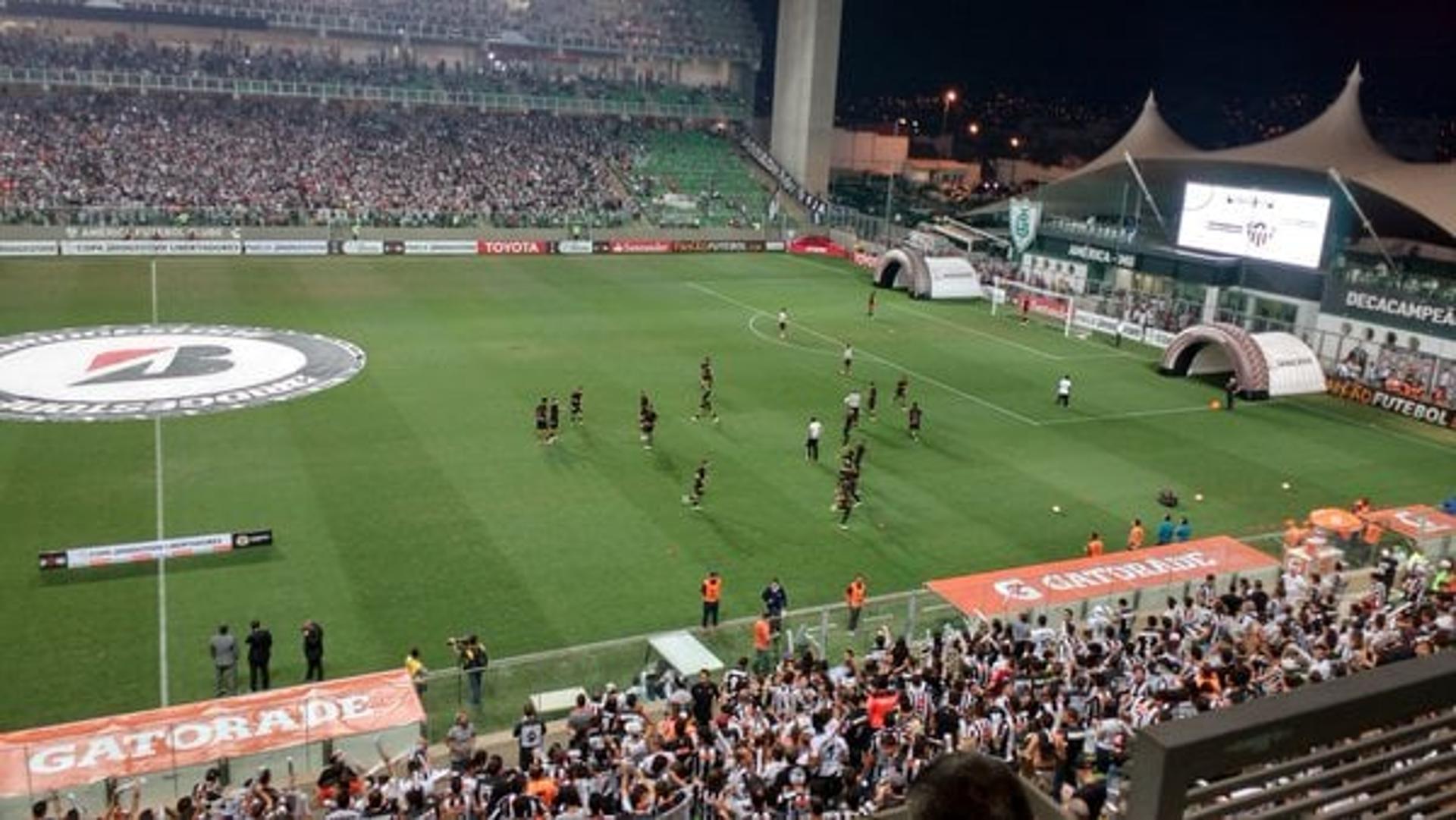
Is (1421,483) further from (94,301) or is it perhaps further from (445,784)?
(94,301)

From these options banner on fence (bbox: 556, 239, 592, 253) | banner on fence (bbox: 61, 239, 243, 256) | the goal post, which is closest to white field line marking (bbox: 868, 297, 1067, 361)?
the goal post

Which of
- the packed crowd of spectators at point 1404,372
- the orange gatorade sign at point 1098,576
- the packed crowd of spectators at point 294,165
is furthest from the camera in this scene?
the packed crowd of spectators at point 294,165

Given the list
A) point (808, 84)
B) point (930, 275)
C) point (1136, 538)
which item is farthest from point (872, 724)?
point (808, 84)

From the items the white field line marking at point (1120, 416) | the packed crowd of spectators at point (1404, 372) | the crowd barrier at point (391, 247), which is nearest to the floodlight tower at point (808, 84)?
the crowd barrier at point (391, 247)

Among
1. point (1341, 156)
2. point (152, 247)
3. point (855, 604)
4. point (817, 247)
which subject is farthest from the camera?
point (817, 247)

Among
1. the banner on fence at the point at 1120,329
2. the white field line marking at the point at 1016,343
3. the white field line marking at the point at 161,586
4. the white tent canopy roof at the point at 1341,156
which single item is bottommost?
the white field line marking at the point at 161,586

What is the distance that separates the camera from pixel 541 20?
94688mm

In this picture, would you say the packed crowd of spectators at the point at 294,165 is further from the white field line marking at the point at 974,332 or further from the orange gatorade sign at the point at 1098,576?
the orange gatorade sign at the point at 1098,576

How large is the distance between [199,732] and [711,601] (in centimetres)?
922

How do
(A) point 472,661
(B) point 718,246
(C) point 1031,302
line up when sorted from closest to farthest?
1. (A) point 472,661
2. (C) point 1031,302
3. (B) point 718,246

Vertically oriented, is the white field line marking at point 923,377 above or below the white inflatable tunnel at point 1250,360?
below

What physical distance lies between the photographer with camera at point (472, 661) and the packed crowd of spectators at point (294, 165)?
5002 centimetres

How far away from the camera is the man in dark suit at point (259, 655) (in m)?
18.9

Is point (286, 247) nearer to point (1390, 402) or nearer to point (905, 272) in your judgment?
point (905, 272)
